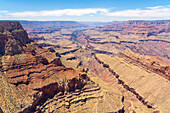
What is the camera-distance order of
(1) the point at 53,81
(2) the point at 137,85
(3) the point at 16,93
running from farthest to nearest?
(2) the point at 137,85 < (1) the point at 53,81 < (3) the point at 16,93

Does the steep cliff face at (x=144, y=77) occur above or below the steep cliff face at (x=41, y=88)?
below

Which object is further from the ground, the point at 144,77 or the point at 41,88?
the point at 41,88

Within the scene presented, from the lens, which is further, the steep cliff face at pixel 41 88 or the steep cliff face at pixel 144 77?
the steep cliff face at pixel 144 77

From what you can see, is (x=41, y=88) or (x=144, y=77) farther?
(x=144, y=77)

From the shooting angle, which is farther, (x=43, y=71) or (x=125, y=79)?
(x=125, y=79)

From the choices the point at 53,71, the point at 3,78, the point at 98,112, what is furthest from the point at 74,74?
the point at 3,78

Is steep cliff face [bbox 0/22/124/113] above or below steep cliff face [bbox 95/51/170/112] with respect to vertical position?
above

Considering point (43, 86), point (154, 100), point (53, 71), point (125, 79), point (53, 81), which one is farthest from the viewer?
point (125, 79)

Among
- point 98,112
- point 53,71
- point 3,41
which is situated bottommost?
point 98,112

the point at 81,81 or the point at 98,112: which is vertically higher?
the point at 81,81

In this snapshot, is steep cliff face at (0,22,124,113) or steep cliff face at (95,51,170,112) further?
steep cliff face at (95,51,170,112)

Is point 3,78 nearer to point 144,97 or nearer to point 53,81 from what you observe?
point 53,81
